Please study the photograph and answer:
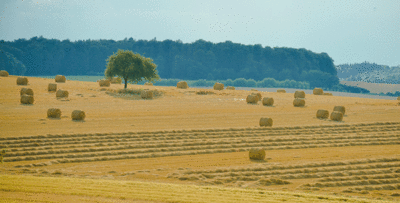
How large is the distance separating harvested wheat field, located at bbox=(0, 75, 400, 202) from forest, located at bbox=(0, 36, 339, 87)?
9954cm

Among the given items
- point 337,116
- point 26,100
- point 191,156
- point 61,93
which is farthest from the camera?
point 61,93

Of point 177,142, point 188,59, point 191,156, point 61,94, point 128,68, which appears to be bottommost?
point 191,156

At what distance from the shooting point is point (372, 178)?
45.7 ft

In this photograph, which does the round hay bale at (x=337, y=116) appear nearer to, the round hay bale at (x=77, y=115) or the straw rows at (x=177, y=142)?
the straw rows at (x=177, y=142)

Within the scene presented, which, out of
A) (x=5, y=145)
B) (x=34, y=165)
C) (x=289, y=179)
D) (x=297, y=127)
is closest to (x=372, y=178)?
(x=289, y=179)

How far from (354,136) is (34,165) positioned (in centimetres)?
1629

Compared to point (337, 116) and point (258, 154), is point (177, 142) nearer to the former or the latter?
point (258, 154)

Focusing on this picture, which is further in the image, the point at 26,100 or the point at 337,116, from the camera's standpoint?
the point at 26,100

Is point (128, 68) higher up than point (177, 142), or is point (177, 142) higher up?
point (128, 68)

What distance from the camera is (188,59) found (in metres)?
134

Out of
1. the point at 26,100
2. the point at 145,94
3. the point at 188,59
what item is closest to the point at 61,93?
the point at 26,100

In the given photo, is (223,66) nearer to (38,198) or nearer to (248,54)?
(248,54)

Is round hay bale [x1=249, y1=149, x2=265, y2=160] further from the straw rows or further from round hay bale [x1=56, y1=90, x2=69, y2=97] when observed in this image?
round hay bale [x1=56, y1=90, x2=69, y2=97]

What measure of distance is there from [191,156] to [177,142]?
2432 millimetres
